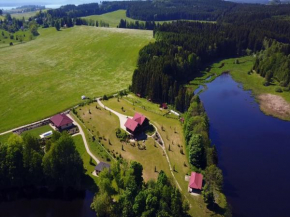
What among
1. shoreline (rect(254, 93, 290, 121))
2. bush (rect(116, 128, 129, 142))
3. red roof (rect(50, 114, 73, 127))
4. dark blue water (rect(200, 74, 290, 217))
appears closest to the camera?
dark blue water (rect(200, 74, 290, 217))

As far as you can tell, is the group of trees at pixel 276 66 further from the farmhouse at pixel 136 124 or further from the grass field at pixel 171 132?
the farmhouse at pixel 136 124

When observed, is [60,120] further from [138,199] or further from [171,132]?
[138,199]

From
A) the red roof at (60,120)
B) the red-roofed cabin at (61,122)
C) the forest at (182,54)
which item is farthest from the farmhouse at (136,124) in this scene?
the forest at (182,54)

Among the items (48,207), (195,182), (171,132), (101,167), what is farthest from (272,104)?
(48,207)

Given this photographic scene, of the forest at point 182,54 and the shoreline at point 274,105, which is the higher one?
the forest at point 182,54

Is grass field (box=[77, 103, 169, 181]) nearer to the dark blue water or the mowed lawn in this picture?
the mowed lawn

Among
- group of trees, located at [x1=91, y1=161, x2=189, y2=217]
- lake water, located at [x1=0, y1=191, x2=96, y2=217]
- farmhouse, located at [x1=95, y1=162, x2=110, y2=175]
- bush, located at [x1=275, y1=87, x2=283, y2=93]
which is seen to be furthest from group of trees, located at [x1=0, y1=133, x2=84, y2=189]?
bush, located at [x1=275, y1=87, x2=283, y2=93]
